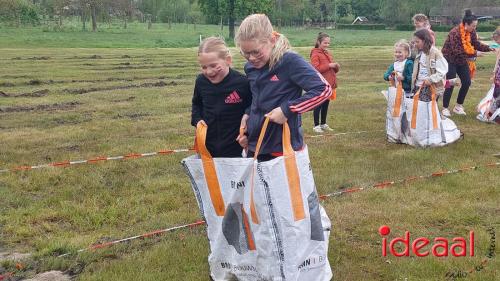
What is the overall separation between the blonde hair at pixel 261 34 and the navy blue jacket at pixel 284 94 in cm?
→ 4

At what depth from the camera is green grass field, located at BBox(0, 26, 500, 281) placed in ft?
13.6

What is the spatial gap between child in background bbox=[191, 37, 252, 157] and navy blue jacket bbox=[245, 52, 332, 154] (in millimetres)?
160

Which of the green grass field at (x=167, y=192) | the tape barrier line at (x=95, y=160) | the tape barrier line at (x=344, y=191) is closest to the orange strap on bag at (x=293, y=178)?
the green grass field at (x=167, y=192)

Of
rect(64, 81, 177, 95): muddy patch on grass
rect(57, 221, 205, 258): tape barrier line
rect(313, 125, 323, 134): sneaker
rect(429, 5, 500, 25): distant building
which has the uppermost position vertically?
rect(429, 5, 500, 25): distant building

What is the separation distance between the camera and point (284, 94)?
11.4 feet

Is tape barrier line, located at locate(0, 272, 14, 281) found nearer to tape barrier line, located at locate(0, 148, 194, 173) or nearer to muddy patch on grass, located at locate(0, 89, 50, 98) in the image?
tape barrier line, located at locate(0, 148, 194, 173)

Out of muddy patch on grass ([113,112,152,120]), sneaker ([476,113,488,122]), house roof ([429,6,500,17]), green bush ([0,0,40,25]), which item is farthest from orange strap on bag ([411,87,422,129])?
house roof ([429,6,500,17])

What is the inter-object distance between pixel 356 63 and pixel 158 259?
18974mm

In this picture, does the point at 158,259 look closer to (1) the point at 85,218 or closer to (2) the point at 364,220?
(1) the point at 85,218

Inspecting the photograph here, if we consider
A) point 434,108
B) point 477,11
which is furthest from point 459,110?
point 477,11

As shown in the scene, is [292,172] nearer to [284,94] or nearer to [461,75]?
[284,94]

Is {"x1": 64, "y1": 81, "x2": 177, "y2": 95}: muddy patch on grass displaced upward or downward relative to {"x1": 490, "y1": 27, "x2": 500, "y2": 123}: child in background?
downward

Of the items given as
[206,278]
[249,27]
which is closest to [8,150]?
[206,278]

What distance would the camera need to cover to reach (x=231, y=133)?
3877mm
